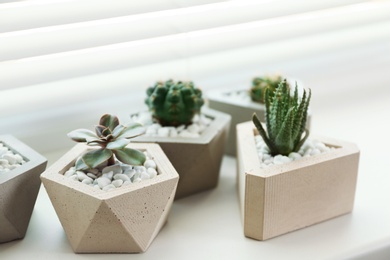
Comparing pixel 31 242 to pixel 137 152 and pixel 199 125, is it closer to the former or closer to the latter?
pixel 137 152

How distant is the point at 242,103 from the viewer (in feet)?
4.18

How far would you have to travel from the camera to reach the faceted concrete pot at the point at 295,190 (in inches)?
39.3

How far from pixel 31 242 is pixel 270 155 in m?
0.42

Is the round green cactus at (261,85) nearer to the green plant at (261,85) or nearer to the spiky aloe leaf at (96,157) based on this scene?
the green plant at (261,85)

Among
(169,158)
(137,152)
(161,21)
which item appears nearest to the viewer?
(137,152)

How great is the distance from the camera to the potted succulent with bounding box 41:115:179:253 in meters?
0.93

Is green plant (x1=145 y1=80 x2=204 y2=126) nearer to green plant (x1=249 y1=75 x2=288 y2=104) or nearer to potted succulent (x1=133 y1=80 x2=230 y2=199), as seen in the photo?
potted succulent (x1=133 y1=80 x2=230 y2=199)

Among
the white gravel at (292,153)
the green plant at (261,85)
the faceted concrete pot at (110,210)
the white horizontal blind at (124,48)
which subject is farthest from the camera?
the green plant at (261,85)

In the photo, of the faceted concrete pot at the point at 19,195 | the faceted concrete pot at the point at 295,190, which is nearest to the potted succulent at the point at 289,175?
the faceted concrete pot at the point at 295,190

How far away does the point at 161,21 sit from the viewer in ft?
4.04

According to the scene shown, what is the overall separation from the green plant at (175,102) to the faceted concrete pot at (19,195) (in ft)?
0.77

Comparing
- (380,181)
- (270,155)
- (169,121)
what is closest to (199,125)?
(169,121)

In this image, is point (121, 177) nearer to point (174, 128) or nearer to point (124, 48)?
point (174, 128)

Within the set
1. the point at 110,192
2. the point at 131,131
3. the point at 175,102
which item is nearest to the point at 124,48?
the point at 175,102
